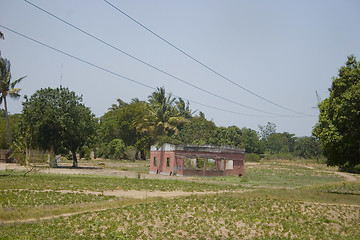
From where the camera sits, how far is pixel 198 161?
59.2m

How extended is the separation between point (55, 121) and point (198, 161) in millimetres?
21351

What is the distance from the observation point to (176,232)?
18422mm

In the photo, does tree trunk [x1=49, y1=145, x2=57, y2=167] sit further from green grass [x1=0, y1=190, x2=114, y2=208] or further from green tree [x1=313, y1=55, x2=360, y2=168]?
green tree [x1=313, y1=55, x2=360, y2=168]

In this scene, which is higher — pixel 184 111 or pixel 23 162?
pixel 184 111

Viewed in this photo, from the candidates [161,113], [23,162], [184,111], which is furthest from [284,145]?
[23,162]

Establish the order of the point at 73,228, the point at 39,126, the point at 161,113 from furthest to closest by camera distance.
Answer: the point at 161,113, the point at 39,126, the point at 73,228

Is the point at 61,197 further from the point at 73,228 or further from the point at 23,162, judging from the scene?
the point at 23,162

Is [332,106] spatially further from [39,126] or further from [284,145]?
[284,145]

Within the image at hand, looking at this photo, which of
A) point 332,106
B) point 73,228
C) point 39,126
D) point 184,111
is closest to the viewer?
point 73,228

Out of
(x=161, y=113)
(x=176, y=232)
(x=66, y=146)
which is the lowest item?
(x=176, y=232)

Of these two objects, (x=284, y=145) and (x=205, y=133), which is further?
(x=284, y=145)

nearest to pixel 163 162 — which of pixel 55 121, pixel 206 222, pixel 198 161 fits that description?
pixel 198 161

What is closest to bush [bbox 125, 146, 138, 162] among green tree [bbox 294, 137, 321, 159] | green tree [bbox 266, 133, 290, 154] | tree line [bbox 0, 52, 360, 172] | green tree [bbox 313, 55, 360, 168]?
tree line [bbox 0, 52, 360, 172]

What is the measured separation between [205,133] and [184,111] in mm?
16195
